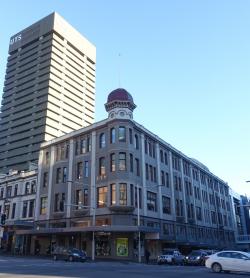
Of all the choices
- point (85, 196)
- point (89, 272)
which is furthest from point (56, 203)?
point (89, 272)

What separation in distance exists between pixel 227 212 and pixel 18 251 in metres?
55.2

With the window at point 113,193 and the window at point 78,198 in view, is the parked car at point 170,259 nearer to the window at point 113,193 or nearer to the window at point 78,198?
the window at point 113,193

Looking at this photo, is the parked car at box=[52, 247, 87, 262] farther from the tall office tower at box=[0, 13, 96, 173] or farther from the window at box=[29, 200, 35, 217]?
the tall office tower at box=[0, 13, 96, 173]

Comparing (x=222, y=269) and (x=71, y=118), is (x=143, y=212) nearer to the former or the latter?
(x=222, y=269)

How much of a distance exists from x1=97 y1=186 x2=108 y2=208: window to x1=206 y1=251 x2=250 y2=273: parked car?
25.8 metres

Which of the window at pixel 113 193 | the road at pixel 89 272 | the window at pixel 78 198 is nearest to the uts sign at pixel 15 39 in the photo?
the window at pixel 78 198

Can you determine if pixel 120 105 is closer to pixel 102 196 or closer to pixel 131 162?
pixel 131 162

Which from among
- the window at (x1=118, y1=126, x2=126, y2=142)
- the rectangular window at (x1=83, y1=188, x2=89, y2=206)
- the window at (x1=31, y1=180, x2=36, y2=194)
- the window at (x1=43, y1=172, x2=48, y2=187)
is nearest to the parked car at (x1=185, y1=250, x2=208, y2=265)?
the rectangular window at (x1=83, y1=188, x2=89, y2=206)

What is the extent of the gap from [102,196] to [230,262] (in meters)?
28.2

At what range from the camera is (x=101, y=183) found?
49875 mm

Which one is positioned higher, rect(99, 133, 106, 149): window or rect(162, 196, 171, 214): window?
rect(99, 133, 106, 149): window

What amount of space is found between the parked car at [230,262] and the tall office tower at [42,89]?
10219cm

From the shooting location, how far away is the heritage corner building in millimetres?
46375

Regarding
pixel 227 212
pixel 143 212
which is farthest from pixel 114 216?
pixel 227 212
